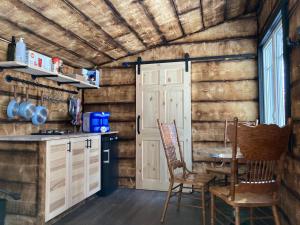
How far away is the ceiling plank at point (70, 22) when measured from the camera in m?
2.46

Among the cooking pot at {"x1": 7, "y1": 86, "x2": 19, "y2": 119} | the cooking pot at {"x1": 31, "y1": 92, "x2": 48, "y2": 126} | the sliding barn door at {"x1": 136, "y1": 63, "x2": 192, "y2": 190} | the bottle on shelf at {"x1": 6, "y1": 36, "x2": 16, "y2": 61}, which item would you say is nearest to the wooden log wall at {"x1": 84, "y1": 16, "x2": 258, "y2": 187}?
the sliding barn door at {"x1": 136, "y1": 63, "x2": 192, "y2": 190}

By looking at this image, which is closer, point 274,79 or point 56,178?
point 56,178

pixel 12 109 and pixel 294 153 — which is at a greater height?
pixel 12 109

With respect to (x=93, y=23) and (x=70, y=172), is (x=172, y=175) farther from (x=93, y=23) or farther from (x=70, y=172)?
(x=93, y=23)

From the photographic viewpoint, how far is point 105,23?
3.14 metres

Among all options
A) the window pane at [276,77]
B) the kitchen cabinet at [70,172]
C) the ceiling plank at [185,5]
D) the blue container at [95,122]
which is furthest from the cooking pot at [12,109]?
the window pane at [276,77]

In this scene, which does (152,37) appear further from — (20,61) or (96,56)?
(20,61)

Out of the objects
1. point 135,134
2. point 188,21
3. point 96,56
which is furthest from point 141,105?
point 188,21

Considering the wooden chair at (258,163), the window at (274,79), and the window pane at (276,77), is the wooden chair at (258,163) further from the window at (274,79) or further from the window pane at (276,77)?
the window pane at (276,77)

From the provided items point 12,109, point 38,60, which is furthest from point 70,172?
point 38,60

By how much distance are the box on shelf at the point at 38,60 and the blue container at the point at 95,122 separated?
1.05 metres

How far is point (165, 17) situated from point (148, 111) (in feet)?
5.16

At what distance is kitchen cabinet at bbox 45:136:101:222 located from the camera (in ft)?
8.72

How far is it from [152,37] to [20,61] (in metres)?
1.97
